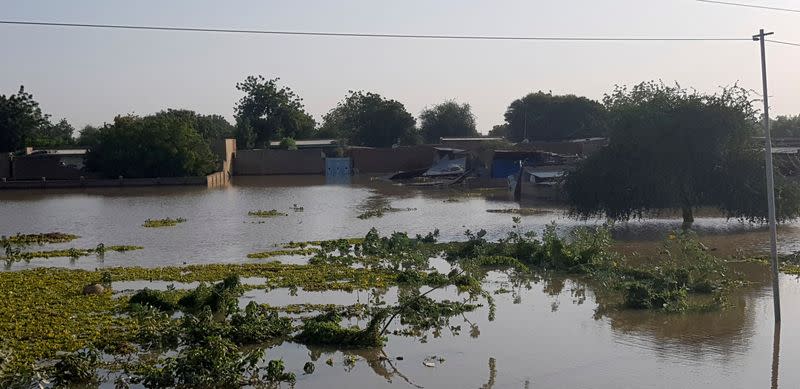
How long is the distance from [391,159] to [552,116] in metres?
25.9

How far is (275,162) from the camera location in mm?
78000

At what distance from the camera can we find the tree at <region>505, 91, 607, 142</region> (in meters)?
96.0

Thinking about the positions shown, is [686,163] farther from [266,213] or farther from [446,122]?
[446,122]

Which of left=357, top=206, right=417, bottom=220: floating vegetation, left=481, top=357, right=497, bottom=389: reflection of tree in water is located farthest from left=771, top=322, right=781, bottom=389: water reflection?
left=357, top=206, right=417, bottom=220: floating vegetation

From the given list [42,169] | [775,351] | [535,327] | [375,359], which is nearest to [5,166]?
[42,169]

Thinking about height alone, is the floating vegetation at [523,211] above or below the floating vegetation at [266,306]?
above

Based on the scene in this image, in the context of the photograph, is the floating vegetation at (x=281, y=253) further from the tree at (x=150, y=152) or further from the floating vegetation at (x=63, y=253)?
the tree at (x=150, y=152)

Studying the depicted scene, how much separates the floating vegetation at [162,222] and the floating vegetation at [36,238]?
3832 millimetres

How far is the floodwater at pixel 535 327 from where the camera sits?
44.1 ft

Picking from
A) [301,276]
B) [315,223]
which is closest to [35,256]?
[301,276]

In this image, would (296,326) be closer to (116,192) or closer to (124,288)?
(124,288)

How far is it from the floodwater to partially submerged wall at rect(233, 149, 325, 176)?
3955cm

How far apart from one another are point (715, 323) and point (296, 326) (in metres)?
7.62

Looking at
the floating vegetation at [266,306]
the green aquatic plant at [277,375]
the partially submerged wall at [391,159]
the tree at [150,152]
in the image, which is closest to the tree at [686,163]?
the floating vegetation at [266,306]
